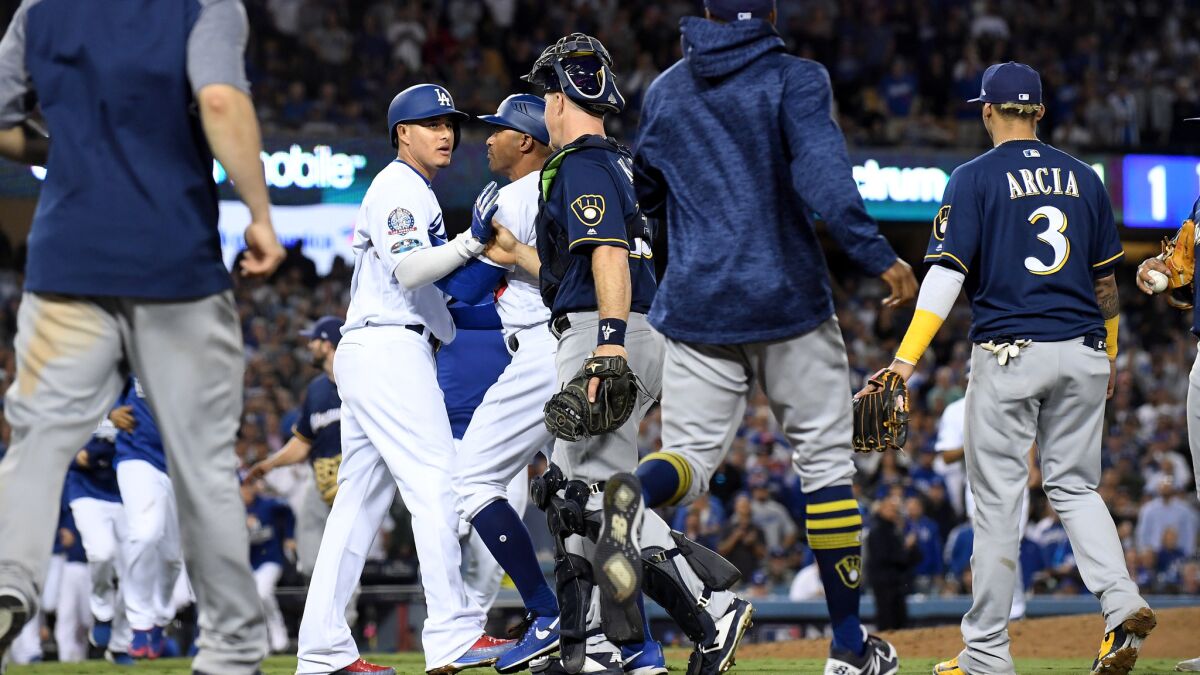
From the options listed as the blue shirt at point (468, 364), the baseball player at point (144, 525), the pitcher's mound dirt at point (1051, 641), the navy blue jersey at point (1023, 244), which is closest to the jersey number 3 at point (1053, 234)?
the navy blue jersey at point (1023, 244)

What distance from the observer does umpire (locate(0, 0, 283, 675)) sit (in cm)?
380

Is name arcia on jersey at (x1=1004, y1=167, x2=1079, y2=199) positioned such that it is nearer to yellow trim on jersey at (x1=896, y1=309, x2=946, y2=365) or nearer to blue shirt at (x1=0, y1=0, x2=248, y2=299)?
yellow trim on jersey at (x1=896, y1=309, x2=946, y2=365)

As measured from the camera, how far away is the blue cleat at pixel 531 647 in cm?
543

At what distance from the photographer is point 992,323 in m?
5.48

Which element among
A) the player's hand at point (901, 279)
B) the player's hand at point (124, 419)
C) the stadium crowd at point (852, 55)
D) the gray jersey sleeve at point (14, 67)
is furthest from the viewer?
the stadium crowd at point (852, 55)

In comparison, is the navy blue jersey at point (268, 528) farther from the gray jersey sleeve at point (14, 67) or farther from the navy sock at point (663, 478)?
the gray jersey sleeve at point (14, 67)

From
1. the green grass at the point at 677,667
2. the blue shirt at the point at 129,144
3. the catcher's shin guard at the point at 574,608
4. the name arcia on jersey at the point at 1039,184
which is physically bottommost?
the green grass at the point at 677,667

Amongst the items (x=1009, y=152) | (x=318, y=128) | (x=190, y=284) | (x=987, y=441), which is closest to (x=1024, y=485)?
(x=987, y=441)

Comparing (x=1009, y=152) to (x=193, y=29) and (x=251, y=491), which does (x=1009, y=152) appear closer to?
(x=193, y=29)

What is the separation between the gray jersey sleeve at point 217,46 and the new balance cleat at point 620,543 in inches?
60.4

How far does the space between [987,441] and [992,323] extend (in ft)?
1.41

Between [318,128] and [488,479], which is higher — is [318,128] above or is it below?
above

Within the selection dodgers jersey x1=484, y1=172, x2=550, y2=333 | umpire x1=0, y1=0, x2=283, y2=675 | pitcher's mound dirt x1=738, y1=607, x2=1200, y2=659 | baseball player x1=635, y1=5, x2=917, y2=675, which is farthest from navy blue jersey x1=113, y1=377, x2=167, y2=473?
umpire x1=0, y1=0, x2=283, y2=675

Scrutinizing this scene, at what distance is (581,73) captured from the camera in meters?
5.28
